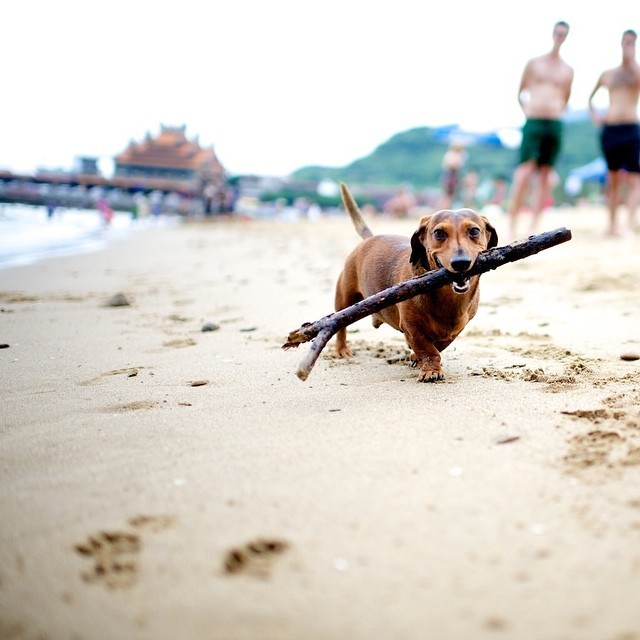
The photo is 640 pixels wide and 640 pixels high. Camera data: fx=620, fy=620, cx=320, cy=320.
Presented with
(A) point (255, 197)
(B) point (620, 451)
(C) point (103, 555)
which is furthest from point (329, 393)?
(A) point (255, 197)

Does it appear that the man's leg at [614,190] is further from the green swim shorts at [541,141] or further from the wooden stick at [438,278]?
the wooden stick at [438,278]

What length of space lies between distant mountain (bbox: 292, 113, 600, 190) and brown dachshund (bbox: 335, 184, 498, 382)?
66665 millimetres

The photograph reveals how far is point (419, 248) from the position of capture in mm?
2920

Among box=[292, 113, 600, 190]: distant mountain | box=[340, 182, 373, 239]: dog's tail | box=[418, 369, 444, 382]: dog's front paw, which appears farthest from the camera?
box=[292, 113, 600, 190]: distant mountain

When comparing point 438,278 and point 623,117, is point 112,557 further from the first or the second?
point 623,117

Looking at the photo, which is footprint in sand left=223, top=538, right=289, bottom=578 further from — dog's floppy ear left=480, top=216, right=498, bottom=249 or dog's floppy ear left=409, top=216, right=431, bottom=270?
dog's floppy ear left=480, top=216, right=498, bottom=249

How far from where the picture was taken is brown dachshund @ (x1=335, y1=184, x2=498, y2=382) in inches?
104

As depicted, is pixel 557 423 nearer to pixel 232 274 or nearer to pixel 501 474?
pixel 501 474

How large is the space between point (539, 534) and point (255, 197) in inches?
2644

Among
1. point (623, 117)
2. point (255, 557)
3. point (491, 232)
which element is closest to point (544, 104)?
point (623, 117)

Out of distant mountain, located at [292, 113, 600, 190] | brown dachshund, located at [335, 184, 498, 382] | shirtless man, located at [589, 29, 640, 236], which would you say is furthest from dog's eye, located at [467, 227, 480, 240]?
distant mountain, located at [292, 113, 600, 190]

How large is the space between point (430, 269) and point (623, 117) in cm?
587

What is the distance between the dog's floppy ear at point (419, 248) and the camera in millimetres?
2889

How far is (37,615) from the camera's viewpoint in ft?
4.00
